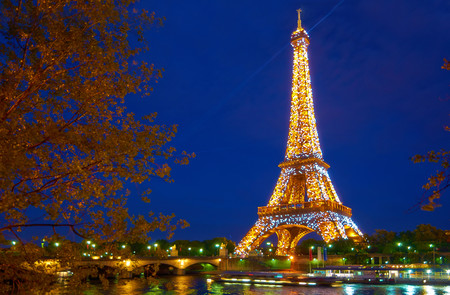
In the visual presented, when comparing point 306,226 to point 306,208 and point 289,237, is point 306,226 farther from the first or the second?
point 289,237

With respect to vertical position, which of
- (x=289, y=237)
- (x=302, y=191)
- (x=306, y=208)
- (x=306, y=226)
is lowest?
(x=289, y=237)

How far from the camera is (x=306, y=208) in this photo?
69062 millimetres

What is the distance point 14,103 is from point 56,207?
1925 mm

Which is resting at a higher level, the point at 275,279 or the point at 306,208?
the point at 306,208

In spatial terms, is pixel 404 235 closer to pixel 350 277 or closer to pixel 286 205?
pixel 286 205

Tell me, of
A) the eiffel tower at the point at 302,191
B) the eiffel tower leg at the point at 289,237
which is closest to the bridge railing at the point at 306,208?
the eiffel tower at the point at 302,191

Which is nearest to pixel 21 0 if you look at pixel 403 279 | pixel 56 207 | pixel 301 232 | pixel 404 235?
pixel 56 207

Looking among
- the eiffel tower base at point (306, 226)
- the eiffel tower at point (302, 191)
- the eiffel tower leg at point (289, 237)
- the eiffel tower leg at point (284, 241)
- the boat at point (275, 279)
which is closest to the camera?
the boat at point (275, 279)

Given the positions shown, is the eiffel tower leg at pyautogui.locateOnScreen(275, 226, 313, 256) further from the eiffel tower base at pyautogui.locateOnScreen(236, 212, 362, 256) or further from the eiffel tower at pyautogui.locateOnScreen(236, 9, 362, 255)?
the eiffel tower base at pyautogui.locateOnScreen(236, 212, 362, 256)

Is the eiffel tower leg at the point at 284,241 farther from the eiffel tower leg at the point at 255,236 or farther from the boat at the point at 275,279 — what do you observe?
the boat at the point at 275,279

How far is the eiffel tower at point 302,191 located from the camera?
6775cm

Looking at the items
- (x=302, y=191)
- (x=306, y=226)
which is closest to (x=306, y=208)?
(x=306, y=226)

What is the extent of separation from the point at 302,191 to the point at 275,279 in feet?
86.8

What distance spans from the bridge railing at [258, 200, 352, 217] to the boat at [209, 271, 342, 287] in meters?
13.0
